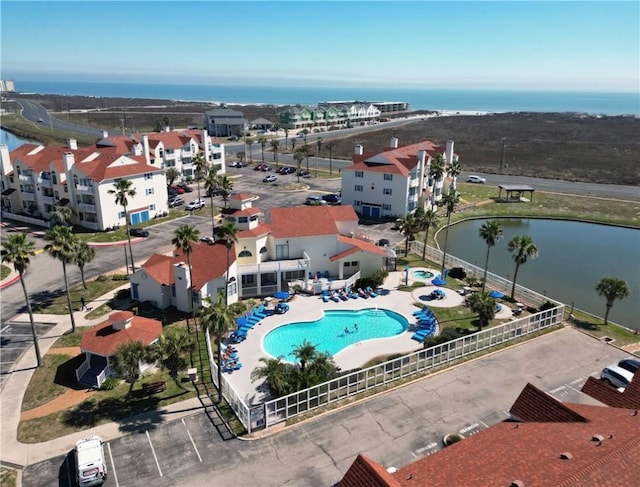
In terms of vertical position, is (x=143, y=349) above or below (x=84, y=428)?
above

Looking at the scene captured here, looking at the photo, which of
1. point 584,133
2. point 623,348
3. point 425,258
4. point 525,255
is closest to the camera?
point 623,348

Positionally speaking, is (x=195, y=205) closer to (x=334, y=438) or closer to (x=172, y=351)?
(x=172, y=351)

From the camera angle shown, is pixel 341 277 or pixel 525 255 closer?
pixel 525 255

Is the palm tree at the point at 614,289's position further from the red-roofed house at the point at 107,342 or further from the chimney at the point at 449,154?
the chimney at the point at 449,154

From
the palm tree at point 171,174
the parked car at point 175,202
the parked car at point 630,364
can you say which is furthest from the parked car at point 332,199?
the parked car at point 630,364

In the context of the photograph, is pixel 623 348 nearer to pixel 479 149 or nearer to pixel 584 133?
pixel 479 149

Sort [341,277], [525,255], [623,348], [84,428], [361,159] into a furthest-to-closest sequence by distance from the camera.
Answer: [361,159] → [341,277] → [525,255] → [623,348] → [84,428]

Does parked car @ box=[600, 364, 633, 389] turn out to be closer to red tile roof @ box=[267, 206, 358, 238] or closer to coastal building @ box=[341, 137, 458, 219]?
red tile roof @ box=[267, 206, 358, 238]

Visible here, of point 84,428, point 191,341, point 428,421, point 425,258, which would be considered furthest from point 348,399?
point 425,258
